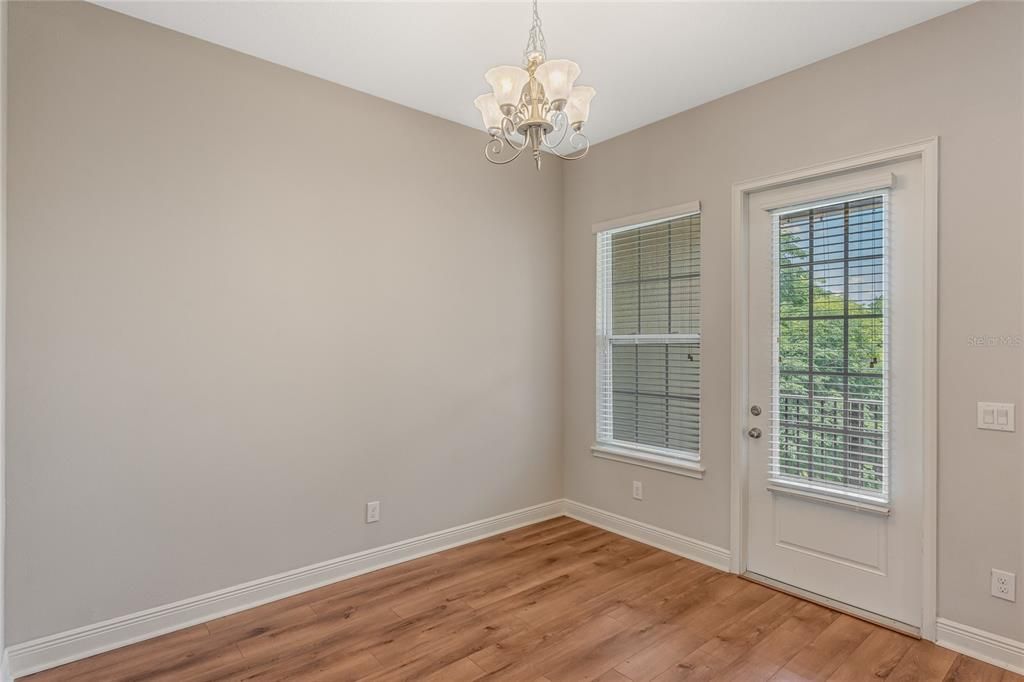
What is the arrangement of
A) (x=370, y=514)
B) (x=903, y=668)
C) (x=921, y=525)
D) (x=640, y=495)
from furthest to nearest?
(x=640, y=495)
(x=370, y=514)
(x=921, y=525)
(x=903, y=668)

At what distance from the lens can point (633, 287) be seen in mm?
3801

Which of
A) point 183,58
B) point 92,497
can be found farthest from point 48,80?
point 92,497

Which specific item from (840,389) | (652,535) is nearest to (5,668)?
(652,535)

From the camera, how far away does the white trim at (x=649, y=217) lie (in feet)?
11.1

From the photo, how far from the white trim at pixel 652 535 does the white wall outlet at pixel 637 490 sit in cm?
16

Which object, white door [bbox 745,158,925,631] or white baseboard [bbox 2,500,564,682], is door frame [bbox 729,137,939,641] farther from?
white baseboard [bbox 2,500,564,682]

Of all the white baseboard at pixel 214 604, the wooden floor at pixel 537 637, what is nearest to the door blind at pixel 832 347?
the wooden floor at pixel 537 637

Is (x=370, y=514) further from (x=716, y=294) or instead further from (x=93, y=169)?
(x=716, y=294)

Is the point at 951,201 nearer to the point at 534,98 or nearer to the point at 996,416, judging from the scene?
the point at 996,416

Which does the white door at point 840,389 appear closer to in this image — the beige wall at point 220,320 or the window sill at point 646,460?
the window sill at point 646,460

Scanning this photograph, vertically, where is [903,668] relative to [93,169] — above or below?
below

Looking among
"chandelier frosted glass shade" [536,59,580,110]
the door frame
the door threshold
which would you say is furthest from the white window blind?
"chandelier frosted glass shade" [536,59,580,110]

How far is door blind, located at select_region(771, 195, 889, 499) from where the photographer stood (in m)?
Result: 2.65

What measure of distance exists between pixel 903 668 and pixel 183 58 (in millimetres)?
4117
